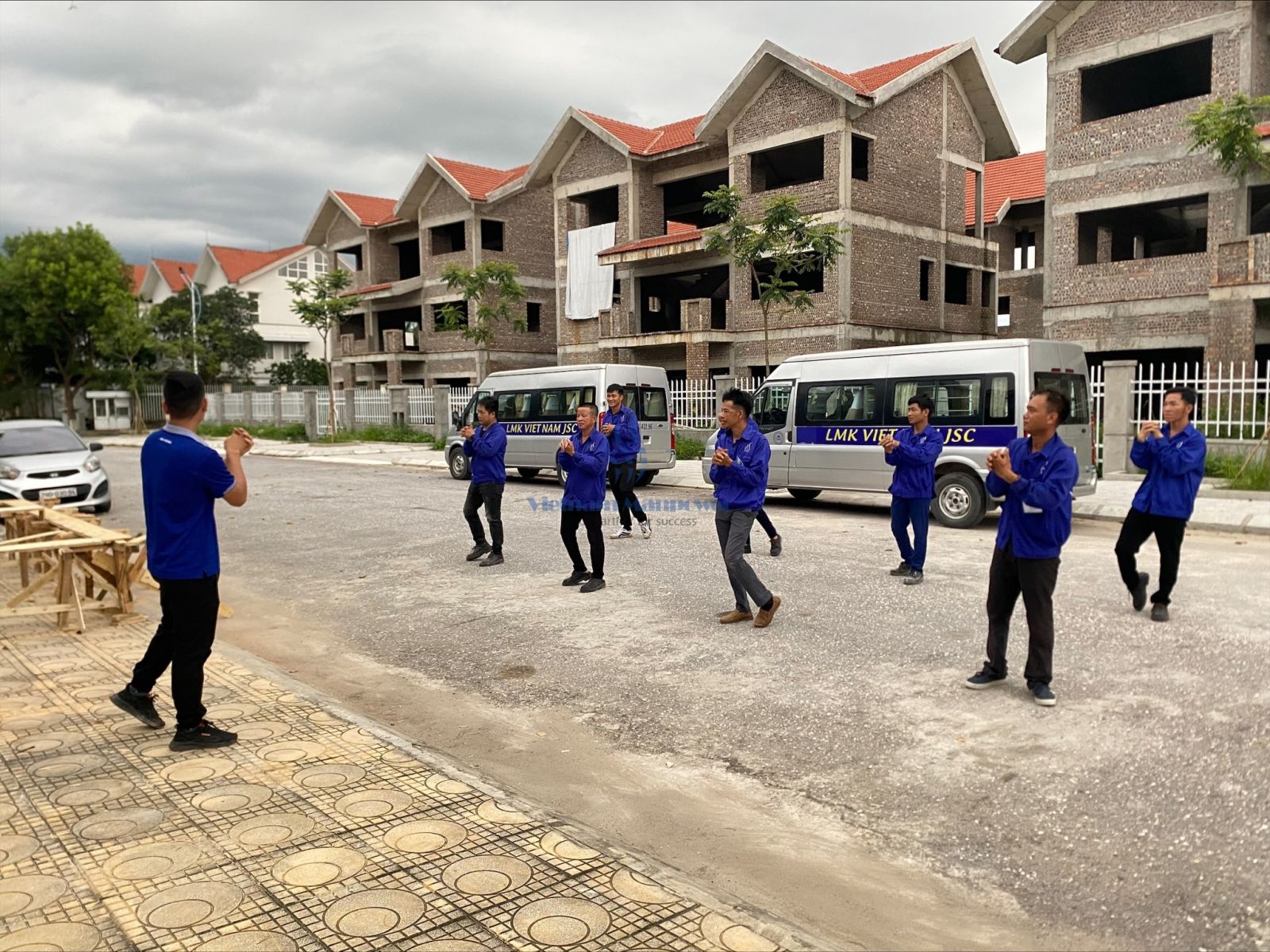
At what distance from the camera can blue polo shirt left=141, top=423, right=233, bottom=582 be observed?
4.49m

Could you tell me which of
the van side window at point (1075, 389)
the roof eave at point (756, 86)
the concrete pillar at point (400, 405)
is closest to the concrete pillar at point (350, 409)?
the concrete pillar at point (400, 405)

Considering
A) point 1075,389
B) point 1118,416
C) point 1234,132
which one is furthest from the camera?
point 1234,132

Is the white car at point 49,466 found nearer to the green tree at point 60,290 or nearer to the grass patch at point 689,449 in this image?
the grass patch at point 689,449

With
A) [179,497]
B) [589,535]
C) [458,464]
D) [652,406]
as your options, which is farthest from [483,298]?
[179,497]

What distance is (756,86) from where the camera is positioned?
86.1 ft

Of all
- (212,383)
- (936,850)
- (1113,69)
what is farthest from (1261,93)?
(212,383)

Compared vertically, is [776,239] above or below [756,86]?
below

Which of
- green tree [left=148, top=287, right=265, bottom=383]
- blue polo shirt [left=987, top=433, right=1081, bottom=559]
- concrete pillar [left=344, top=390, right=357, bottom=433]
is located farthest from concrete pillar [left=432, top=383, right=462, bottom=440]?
blue polo shirt [left=987, top=433, right=1081, bottom=559]

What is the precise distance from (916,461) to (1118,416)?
11.4m

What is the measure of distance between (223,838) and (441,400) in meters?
27.8

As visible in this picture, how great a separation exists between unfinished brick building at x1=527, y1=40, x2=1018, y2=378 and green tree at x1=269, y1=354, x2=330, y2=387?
65.3 feet

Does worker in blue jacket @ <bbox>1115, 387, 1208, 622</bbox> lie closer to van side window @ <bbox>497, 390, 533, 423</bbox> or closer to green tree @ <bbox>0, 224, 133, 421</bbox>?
van side window @ <bbox>497, 390, 533, 423</bbox>

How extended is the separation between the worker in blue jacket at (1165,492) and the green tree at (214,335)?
42015 mm

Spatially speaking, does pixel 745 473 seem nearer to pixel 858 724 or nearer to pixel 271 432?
pixel 858 724
